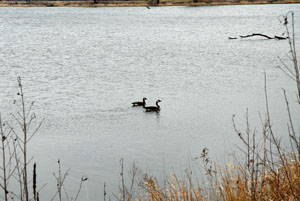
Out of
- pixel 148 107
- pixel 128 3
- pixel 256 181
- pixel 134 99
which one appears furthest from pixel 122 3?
pixel 256 181

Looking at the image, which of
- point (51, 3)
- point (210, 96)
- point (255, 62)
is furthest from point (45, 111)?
point (51, 3)

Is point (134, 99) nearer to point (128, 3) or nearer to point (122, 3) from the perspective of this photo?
point (128, 3)

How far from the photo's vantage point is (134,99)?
13.2 metres

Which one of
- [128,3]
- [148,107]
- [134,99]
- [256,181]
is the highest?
[128,3]

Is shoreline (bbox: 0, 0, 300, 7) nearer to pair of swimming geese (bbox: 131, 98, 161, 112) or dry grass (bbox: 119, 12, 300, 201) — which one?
pair of swimming geese (bbox: 131, 98, 161, 112)

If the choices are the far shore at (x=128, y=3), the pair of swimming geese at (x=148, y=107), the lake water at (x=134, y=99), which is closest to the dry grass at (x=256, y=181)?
the lake water at (x=134, y=99)

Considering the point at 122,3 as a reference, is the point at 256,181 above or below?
below

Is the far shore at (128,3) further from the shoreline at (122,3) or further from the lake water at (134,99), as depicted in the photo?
the lake water at (134,99)

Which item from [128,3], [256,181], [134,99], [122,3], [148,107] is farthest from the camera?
[122,3]

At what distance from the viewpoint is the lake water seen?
8.41 m

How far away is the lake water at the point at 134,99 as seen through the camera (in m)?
8.41

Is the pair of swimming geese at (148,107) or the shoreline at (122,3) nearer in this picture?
the pair of swimming geese at (148,107)

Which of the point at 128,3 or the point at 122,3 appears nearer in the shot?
the point at 128,3

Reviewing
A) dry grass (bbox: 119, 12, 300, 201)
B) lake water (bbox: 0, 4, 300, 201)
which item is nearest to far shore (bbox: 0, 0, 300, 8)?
lake water (bbox: 0, 4, 300, 201)
